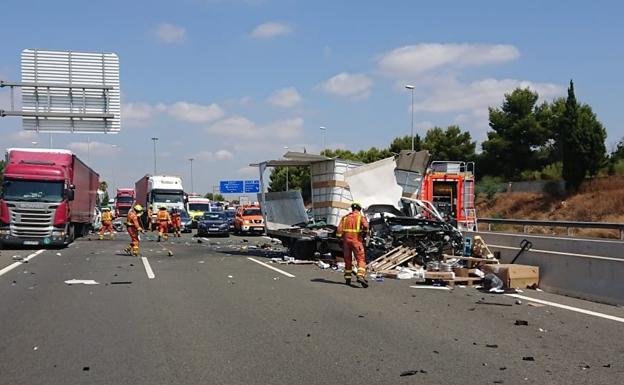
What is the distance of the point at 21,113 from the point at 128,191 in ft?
139

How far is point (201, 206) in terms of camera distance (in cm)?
4719

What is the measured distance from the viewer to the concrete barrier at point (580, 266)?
11016mm

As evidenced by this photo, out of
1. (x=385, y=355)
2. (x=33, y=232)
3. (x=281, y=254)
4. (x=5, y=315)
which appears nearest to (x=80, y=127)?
(x=33, y=232)

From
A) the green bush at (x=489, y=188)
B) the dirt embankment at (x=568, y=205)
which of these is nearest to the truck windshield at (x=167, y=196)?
the dirt embankment at (x=568, y=205)

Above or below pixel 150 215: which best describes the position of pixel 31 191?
above

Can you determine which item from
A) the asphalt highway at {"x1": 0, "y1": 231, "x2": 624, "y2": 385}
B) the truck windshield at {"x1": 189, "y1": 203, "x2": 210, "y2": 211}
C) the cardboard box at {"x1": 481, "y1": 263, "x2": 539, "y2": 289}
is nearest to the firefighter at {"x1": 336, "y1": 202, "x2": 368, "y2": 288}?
the asphalt highway at {"x1": 0, "y1": 231, "x2": 624, "y2": 385}

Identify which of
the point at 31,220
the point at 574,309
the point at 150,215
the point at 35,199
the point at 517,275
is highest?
the point at 35,199

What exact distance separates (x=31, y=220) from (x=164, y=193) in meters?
18.1

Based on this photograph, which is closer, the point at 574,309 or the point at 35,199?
the point at 574,309

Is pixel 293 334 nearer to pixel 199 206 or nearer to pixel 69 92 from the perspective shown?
pixel 69 92

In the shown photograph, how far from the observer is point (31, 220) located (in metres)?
24.5

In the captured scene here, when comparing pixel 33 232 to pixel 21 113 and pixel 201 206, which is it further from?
pixel 201 206

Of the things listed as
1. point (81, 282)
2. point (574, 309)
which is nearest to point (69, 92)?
point (81, 282)

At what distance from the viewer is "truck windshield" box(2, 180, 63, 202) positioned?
24656 mm
